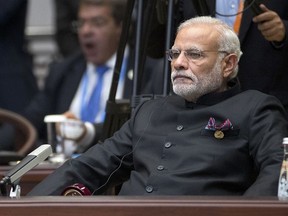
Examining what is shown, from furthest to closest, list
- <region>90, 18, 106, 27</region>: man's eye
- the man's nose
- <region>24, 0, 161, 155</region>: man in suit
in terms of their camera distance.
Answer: <region>90, 18, 106, 27</region>: man's eye < <region>24, 0, 161, 155</region>: man in suit < the man's nose

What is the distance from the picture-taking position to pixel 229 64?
6.31 meters

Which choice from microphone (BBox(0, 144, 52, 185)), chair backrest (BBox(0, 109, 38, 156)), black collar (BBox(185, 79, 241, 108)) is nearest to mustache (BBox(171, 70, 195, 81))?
black collar (BBox(185, 79, 241, 108))

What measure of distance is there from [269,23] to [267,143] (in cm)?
91

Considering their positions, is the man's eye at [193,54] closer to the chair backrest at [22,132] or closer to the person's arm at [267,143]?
the person's arm at [267,143]

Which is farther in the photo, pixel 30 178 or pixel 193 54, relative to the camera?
pixel 30 178

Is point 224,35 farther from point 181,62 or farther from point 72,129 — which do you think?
point 72,129

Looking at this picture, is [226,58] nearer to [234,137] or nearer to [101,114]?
[234,137]

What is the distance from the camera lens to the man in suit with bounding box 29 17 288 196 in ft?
19.5

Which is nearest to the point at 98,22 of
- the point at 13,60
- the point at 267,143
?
the point at 13,60

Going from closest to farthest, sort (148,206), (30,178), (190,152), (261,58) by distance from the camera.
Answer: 1. (148,206)
2. (190,152)
3. (261,58)
4. (30,178)

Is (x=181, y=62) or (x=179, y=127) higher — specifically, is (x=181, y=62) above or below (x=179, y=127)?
above

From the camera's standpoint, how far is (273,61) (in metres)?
6.91

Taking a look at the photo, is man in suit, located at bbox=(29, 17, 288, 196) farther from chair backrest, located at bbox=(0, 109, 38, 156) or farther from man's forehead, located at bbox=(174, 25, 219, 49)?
chair backrest, located at bbox=(0, 109, 38, 156)

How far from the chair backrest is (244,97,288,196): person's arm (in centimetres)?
257
